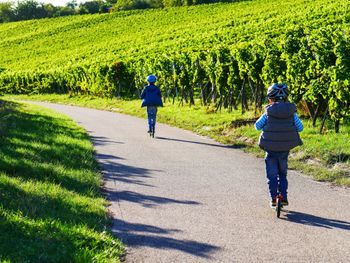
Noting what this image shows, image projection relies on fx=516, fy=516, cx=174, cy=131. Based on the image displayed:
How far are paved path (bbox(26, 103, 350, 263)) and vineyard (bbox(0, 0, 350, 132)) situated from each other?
4001mm

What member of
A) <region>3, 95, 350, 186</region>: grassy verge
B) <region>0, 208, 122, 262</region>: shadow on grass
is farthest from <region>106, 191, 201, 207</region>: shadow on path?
<region>3, 95, 350, 186</region>: grassy verge

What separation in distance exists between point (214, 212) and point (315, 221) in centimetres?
135

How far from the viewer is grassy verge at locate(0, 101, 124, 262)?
5.30 meters

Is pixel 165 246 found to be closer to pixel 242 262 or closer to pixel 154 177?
pixel 242 262

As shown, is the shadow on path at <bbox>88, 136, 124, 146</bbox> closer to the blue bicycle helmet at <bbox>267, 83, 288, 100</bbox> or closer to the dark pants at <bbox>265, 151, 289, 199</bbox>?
the dark pants at <bbox>265, 151, 289, 199</bbox>

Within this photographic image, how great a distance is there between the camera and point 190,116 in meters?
19.3

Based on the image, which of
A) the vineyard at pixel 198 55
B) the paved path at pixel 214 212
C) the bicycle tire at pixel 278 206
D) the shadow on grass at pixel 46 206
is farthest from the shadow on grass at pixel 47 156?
the vineyard at pixel 198 55

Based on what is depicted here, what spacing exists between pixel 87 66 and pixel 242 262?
39.0 meters

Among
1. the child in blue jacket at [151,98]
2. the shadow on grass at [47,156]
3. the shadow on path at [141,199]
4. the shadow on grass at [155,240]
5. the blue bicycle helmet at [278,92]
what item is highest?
the blue bicycle helmet at [278,92]

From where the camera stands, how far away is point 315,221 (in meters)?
6.73

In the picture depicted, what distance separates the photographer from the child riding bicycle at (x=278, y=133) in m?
7.09

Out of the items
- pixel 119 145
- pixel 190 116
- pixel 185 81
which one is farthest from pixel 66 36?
pixel 119 145

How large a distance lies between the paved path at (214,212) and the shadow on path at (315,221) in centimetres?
1

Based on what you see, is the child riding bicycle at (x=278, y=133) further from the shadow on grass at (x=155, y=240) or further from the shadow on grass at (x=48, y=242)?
the shadow on grass at (x=48, y=242)
